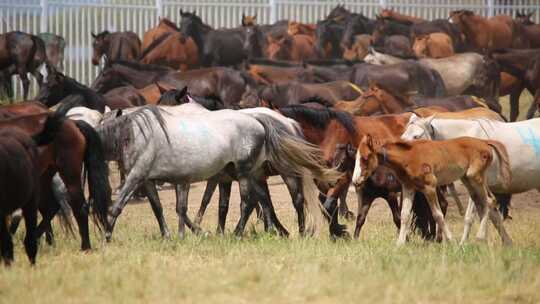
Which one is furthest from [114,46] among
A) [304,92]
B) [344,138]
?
[344,138]

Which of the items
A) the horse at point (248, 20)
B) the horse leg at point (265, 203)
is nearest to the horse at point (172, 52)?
the horse at point (248, 20)

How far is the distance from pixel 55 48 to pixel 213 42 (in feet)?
13.7

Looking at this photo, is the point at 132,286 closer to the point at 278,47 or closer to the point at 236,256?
the point at 236,256

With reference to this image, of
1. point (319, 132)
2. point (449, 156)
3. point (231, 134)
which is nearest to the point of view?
point (449, 156)

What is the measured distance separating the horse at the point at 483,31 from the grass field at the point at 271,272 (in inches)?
883

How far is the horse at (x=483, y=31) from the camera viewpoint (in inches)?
1398

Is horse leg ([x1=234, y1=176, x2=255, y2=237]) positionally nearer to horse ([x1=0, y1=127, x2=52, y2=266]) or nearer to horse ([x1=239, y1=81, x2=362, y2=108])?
horse ([x1=0, y1=127, x2=52, y2=266])

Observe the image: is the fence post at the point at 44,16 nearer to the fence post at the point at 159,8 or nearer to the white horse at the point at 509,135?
the fence post at the point at 159,8

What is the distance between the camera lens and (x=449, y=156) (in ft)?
42.9

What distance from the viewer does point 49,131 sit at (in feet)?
39.1

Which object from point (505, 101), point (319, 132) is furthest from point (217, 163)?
point (505, 101)

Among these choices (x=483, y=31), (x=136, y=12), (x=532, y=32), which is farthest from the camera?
(x=532, y=32)

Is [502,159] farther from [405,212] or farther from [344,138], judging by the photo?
[344,138]

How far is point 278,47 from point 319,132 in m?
18.9
